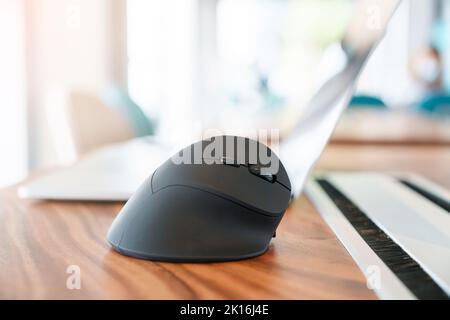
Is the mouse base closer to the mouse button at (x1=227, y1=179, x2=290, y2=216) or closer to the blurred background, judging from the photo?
the mouse button at (x1=227, y1=179, x2=290, y2=216)

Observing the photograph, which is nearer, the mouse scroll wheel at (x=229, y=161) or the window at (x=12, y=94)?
the mouse scroll wheel at (x=229, y=161)

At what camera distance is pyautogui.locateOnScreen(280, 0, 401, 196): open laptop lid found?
443 millimetres

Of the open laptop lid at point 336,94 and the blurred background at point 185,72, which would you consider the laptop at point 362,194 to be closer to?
the open laptop lid at point 336,94

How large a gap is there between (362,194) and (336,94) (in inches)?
6.6

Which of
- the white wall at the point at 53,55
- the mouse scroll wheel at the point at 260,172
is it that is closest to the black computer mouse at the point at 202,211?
the mouse scroll wheel at the point at 260,172

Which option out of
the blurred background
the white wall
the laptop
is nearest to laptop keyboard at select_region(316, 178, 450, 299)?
the laptop

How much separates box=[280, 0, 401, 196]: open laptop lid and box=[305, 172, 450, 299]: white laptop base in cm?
5

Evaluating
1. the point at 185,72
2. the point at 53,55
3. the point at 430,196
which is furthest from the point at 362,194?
the point at 185,72

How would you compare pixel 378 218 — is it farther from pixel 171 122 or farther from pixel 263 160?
pixel 171 122

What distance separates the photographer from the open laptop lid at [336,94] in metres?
0.44

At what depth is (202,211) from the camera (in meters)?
0.36

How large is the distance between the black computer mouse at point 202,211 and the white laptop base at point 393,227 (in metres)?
0.07

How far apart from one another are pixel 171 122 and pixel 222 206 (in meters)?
4.57

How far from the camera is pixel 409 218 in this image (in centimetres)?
48
